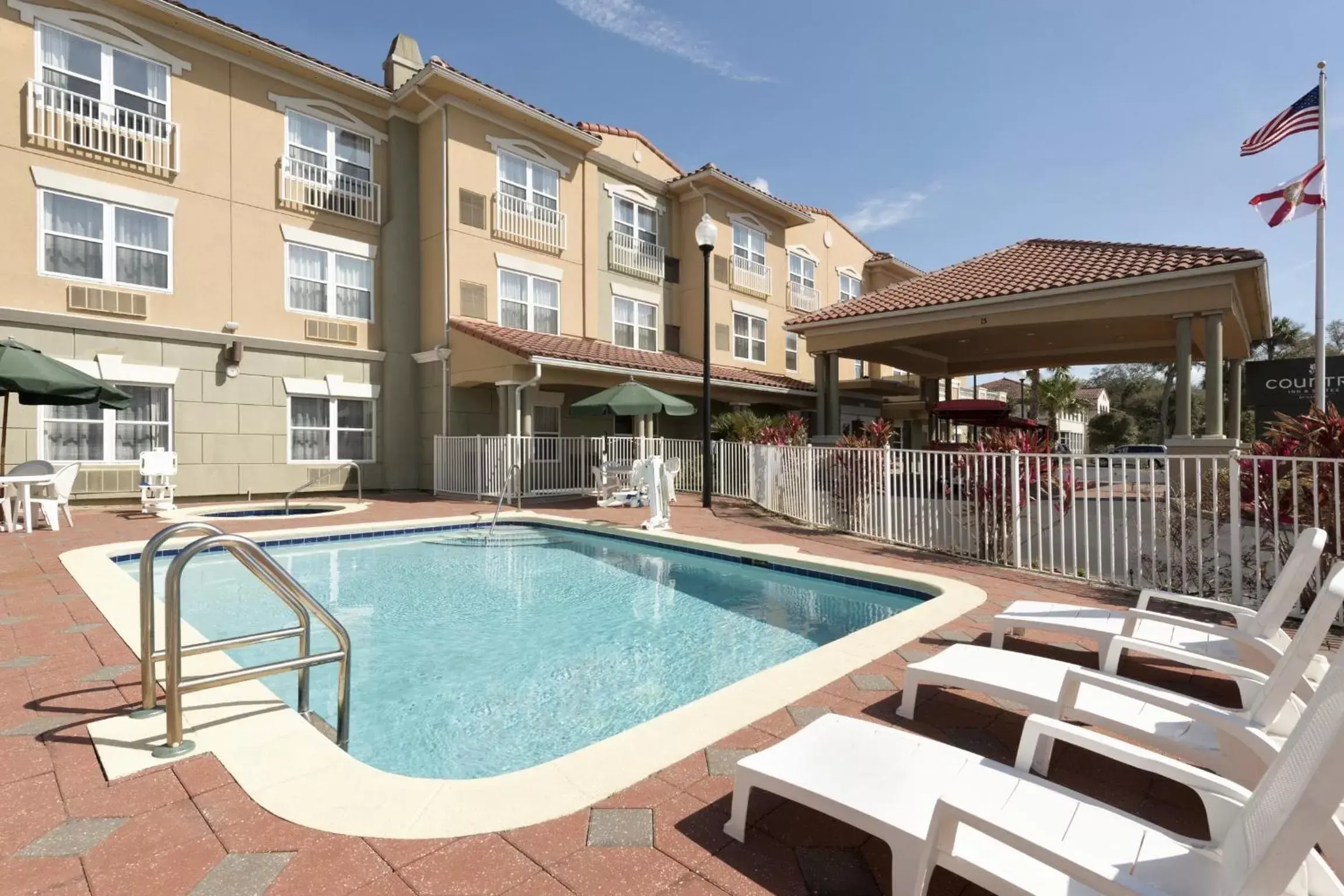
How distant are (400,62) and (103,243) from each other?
8.50 metres

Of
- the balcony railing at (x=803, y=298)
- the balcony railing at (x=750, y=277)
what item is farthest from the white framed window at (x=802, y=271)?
the balcony railing at (x=750, y=277)

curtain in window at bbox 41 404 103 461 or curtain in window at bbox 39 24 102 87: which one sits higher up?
curtain in window at bbox 39 24 102 87

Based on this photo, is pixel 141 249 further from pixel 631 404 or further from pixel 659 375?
pixel 659 375

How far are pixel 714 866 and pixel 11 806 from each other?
2732mm

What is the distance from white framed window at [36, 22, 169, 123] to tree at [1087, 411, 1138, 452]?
5463 centimetres

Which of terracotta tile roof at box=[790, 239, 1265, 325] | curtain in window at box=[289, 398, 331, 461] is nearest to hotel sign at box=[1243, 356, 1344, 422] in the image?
terracotta tile roof at box=[790, 239, 1265, 325]

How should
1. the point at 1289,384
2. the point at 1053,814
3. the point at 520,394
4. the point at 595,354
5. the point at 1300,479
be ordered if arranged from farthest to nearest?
the point at 1289,384 < the point at 595,354 < the point at 520,394 < the point at 1300,479 < the point at 1053,814

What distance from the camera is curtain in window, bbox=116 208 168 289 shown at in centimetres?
1270

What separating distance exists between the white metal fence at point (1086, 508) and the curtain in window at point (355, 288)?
11.2 m

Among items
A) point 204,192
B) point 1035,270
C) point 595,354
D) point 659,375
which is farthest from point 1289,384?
point 204,192

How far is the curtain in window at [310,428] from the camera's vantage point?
14992 mm

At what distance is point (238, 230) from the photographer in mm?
14031

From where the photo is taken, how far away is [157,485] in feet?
38.9

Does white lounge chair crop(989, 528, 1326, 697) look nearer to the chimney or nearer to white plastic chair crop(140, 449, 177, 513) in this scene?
white plastic chair crop(140, 449, 177, 513)
